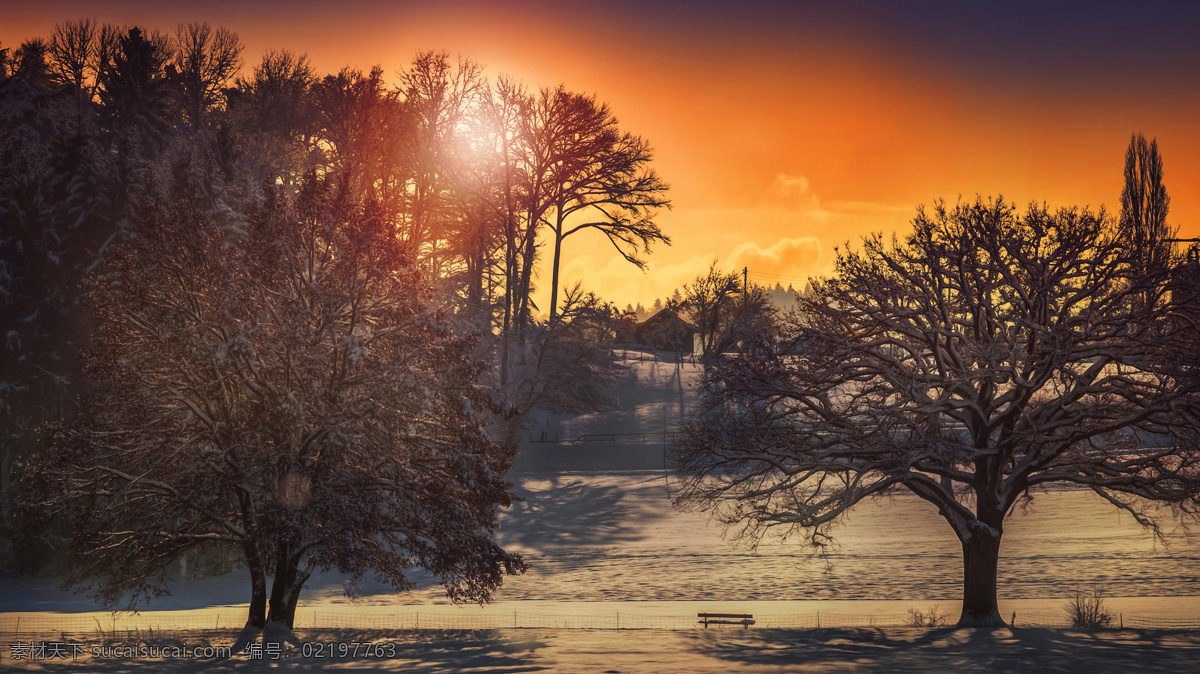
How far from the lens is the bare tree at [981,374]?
1586cm

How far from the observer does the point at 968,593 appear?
57.3ft

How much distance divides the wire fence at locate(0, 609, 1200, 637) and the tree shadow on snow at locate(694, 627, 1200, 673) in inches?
43.9

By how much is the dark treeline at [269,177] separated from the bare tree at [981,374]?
667cm

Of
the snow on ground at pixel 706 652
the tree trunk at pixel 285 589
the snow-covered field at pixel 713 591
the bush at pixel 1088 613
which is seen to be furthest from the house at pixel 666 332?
the tree trunk at pixel 285 589

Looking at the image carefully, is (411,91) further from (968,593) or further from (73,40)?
(968,593)

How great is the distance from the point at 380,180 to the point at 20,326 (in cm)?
1199

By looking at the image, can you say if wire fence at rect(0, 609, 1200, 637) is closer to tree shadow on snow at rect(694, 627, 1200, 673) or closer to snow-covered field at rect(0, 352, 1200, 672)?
snow-covered field at rect(0, 352, 1200, 672)

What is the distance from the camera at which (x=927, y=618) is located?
18.6 meters

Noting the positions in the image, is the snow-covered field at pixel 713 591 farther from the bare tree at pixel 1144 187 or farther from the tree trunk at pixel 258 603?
the bare tree at pixel 1144 187

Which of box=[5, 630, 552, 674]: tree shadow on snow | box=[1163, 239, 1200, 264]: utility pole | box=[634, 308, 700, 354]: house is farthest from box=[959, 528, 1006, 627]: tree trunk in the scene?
box=[634, 308, 700, 354]: house

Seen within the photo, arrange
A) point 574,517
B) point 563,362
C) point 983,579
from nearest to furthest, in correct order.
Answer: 1. point 983,579
2. point 574,517
3. point 563,362

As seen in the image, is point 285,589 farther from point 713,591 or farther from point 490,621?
point 713,591

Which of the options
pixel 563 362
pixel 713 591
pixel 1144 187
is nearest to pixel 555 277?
pixel 563 362

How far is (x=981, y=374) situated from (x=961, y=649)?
4538 mm
